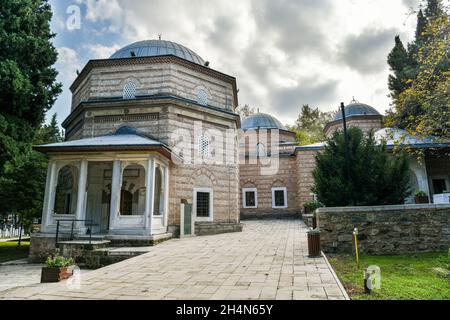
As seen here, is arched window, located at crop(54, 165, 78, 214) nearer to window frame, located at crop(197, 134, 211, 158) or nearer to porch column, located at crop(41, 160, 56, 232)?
porch column, located at crop(41, 160, 56, 232)

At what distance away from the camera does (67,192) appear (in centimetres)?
1584

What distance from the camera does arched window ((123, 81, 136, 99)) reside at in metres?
15.7

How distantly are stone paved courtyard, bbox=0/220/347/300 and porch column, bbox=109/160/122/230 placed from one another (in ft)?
12.0

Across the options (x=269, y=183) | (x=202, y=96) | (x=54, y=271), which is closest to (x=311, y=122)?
(x=269, y=183)

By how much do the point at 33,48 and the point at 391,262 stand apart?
1537 cm

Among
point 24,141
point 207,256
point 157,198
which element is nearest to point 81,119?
point 24,141

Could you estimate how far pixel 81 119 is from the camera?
52.1 ft

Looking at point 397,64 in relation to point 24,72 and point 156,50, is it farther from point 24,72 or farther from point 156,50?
point 24,72

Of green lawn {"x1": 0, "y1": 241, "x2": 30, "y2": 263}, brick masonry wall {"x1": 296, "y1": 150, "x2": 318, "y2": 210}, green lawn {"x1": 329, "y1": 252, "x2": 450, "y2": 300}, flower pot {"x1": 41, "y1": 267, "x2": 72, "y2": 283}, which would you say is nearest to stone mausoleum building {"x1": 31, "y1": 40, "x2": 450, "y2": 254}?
green lawn {"x1": 0, "y1": 241, "x2": 30, "y2": 263}

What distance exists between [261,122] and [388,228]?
21.1 metres

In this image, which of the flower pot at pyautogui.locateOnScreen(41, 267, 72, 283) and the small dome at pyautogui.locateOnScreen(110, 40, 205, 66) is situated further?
the small dome at pyautogui.locateOnScreen(110, 40, 205, 66)

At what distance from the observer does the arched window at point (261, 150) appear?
25.9m

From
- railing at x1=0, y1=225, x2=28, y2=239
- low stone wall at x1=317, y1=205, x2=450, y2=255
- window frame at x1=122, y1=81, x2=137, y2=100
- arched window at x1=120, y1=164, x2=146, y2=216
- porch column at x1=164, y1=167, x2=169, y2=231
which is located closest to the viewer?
low stone wall at x1=317, y1=205, x2=450, y2=255

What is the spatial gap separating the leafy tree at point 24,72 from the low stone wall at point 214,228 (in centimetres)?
886
